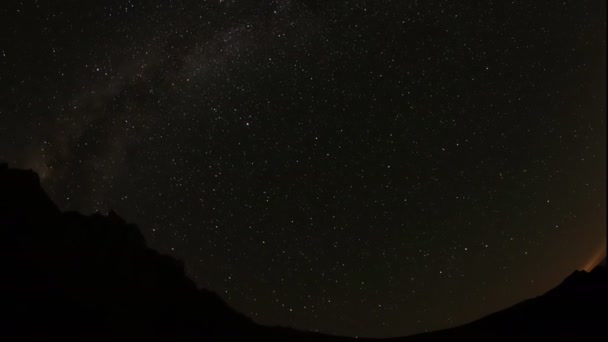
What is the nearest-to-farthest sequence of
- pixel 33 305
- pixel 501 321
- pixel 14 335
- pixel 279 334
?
pixel 14 335
pixel 33 305
pixel 501 321
pixel 279 334

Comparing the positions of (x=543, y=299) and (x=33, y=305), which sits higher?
(x=33, y=305)

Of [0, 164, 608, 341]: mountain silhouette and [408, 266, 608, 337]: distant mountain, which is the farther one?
[408, 266, 608, 337]: distant mountain

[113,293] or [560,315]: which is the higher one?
[113,293]

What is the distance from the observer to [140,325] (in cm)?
1113

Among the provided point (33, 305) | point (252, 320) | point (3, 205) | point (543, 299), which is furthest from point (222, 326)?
point (543, 299)

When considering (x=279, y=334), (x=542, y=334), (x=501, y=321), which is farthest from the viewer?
(x=279, y=334)

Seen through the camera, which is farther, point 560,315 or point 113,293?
point 113,293

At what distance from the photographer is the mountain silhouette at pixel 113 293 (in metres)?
10.1

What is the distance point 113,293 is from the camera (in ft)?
37.5

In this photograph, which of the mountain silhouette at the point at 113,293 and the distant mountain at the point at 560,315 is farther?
the distant mountain at the point at 560,315

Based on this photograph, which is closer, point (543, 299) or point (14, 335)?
point (14, 335)

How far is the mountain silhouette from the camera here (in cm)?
1007

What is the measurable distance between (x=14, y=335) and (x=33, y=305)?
2.32 feet

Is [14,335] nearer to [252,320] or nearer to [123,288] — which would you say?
[123,288]
